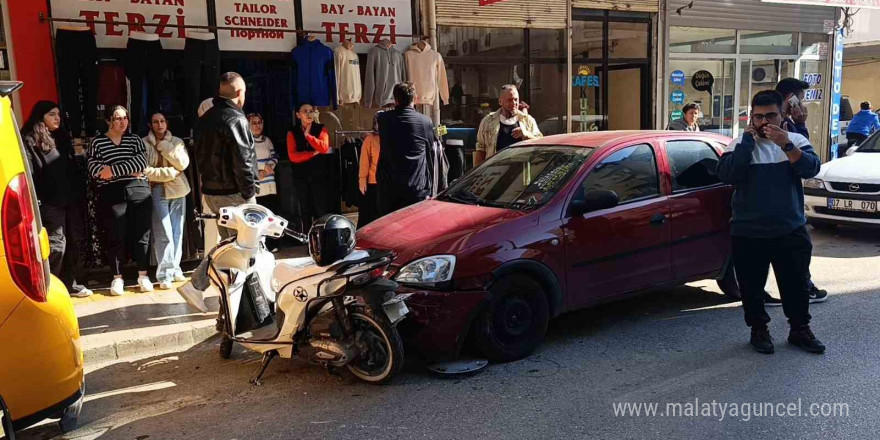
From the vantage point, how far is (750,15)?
14086mm

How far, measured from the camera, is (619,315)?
20.3 ft

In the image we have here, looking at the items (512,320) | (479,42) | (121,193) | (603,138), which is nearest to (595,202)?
(603,138)

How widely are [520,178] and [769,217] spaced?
1833 mm

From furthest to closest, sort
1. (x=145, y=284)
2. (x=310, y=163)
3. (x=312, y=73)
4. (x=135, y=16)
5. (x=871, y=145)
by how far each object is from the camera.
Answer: (x=871, y=145)
(x=312, y=73)
(x=310, y=163)
(x=135, y=16)
(x=145, y=284)

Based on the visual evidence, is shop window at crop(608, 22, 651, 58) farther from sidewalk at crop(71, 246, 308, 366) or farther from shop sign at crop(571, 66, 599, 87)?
sidewalk at crop(71, 246, 308, 366)

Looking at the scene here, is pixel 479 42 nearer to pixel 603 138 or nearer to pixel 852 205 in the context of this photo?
pixel 603 138

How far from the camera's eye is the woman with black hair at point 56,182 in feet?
21.1

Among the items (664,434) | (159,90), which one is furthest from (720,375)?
(159,90)

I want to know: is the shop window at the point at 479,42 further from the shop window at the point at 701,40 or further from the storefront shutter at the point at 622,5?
the shop window at the point at 701,40

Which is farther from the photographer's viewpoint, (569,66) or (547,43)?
(569,66)

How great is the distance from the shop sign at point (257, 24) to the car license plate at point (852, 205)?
289 inches

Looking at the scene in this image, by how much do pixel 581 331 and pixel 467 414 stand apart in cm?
188

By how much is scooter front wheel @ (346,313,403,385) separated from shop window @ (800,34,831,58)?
561 inches

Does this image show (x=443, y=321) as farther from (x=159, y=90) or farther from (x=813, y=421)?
(x=159, y=90)
